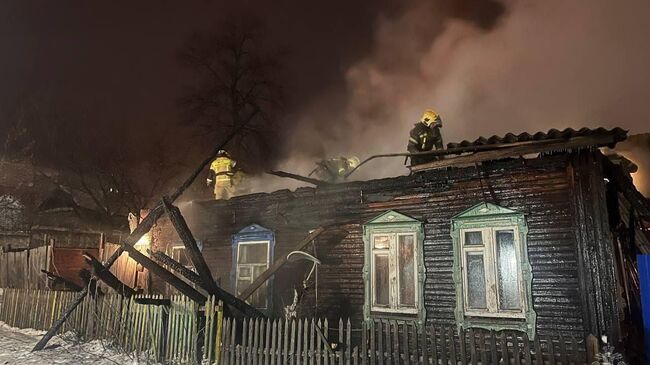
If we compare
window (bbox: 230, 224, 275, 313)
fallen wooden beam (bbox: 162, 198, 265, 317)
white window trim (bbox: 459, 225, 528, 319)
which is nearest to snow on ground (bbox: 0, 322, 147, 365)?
fallen wooden beam (bbox: 162, 198, 265, 317)

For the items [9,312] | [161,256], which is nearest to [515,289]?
[161,256]

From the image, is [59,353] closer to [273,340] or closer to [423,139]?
[273,340]

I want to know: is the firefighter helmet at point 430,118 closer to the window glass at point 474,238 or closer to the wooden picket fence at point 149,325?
the window glass at point 474,238

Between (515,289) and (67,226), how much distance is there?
34.7 meters

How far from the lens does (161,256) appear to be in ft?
36.5

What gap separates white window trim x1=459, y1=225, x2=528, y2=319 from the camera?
30.6 ft

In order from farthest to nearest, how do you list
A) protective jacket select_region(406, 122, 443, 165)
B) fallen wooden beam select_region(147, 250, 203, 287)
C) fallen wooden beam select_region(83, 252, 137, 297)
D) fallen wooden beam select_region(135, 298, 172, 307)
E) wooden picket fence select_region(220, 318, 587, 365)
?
protective jacket select_region(406, 122, 443, 165) < fallen wooden beam select_region(83, 252, 137, 297) < fallen wooden beam select_region(147, 250, 203, 287) < fallen wooden beam select_region(135, 298, 172, 307) < wooden picket fence select_region(220, 318, 587, 365)

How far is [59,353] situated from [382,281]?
7.82 metres

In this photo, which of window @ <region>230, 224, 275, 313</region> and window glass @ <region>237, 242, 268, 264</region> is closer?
window @ <region>230, 224, 275, 313</region>

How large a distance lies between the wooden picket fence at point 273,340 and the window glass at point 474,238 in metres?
1.95

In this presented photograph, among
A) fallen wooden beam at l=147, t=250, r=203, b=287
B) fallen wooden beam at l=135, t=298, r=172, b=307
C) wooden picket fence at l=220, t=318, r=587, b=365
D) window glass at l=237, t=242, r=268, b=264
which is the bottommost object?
wooden picket fence at l=220, t=318, r=587, b=365

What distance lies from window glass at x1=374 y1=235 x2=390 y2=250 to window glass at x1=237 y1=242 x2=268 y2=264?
12.3 feet

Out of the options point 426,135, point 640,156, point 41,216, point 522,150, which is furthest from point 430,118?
point 41,216

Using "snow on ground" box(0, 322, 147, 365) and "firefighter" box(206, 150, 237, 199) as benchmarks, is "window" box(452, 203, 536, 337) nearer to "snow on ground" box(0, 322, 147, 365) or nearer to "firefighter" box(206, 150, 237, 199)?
"snow on ground" box(0, 322, 147, 365)
